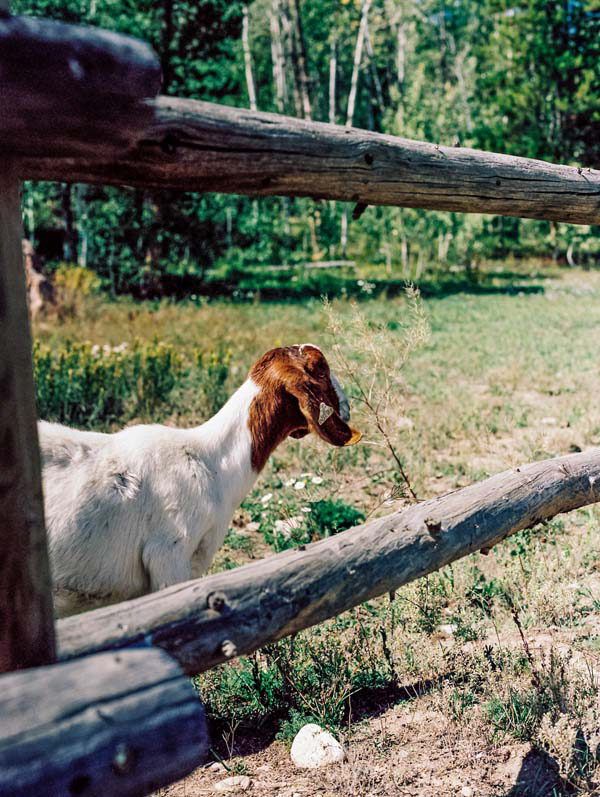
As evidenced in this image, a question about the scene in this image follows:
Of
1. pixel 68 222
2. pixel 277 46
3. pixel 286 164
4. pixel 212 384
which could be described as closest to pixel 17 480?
pixel 286 164

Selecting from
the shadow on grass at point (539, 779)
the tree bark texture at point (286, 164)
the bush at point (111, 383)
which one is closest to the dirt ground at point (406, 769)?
the shadow on grass at point (539, 779)

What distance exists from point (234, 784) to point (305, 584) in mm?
1174

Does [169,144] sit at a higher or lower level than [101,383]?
higher

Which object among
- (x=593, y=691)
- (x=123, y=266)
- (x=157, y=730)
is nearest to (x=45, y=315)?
(x=123, y=266)

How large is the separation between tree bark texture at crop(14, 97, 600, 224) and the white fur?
1193 millimetres

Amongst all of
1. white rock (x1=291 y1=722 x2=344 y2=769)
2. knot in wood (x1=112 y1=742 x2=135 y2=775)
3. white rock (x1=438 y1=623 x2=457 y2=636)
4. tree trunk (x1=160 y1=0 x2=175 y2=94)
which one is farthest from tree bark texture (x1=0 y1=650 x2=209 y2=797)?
tree trunk (x1=160 y1=0 x2=175 y2=94)

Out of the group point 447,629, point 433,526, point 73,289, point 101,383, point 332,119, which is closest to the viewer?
point 433,526

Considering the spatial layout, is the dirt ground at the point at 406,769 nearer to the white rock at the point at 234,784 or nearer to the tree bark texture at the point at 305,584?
the white rock at the point at 234,784

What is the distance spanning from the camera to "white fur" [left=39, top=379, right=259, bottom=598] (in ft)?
8.84

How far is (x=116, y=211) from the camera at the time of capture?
55.7ft

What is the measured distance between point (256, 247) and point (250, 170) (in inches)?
688

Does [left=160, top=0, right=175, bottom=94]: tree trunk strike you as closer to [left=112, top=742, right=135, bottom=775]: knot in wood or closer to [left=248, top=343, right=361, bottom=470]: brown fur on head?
[left=248, top=343, right=361, bottom=470]: brown fur on head

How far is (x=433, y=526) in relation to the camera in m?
2.22

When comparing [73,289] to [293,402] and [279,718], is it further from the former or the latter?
[279,718]
